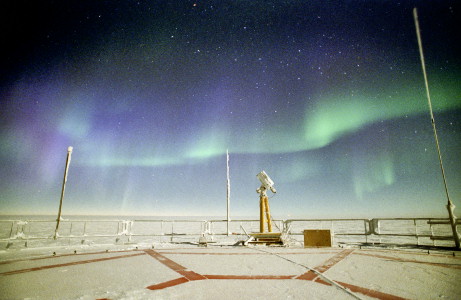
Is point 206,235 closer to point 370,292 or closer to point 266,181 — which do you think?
point 266,181

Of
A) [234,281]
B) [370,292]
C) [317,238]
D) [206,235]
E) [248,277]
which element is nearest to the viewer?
[370,292]

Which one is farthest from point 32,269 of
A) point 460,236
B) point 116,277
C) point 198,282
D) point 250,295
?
point 460,236

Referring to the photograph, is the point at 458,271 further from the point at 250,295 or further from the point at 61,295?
the point at 61,295

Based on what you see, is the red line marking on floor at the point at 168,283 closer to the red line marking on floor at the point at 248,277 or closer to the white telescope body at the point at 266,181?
Answer: the red line marking on floor at the point at 248,277

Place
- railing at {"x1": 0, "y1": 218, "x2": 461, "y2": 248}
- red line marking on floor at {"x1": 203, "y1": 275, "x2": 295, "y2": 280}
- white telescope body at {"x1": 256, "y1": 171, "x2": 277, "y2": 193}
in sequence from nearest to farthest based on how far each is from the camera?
red line marking on floor at {"x1": 203, "y1": 275, "x2": 295, "y2": 280} < railing at {"x1": 0, "y1": 218, "x2": 461, "y2": 248} < white telescope body at {"x1": 256, "y1": 171, "x2": 277, "y2": 193}

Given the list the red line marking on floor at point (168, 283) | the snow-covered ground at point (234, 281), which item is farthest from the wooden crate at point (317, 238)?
the red line marking on floor at point (168, 283)

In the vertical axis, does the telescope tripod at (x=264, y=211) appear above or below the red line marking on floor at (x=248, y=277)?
above

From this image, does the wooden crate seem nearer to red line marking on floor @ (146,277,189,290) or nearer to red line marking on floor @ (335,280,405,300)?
red line marking on floor @ (335,280,405,300)

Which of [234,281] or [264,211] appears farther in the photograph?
[264,211]

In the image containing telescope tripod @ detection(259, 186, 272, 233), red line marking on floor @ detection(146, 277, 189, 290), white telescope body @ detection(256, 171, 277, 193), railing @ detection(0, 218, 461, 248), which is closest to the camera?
red line marking on floor @ detection(146, 277, 189, 290)

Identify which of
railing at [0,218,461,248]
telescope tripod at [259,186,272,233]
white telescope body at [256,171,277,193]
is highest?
white telescope body at [256,171,277,193]

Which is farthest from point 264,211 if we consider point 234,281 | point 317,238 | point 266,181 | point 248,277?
point 234,281

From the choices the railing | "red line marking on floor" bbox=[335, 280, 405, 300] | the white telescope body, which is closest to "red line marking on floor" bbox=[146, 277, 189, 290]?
"red line marking on floor" bbox=[335, 280, 405, 300]

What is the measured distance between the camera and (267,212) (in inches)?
475
